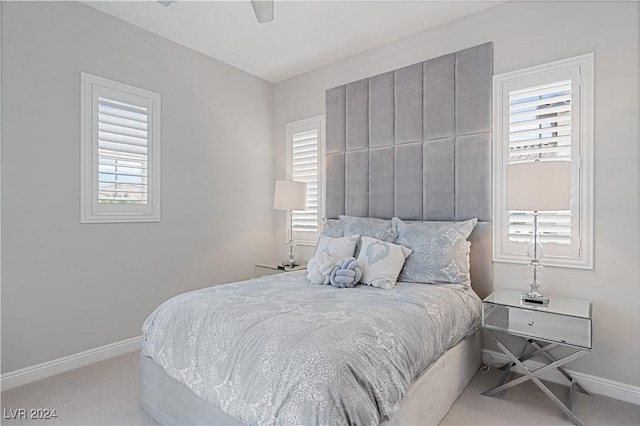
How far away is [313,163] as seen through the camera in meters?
4.07

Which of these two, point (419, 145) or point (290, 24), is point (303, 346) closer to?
point (419, 145)

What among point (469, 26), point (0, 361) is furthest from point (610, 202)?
point (0, 361)

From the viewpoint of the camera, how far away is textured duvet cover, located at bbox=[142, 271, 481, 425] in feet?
4.29

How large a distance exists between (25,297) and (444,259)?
3.03m

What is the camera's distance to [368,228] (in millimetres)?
3105

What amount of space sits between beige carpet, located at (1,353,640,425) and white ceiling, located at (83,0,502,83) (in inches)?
113

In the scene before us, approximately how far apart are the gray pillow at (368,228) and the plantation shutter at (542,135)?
94cm

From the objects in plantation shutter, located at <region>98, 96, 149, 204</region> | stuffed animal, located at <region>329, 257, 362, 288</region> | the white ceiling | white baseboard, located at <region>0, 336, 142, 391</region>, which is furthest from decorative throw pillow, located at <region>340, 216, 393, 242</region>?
white baseboard, located at <region>0, 336, 142, 391</region>

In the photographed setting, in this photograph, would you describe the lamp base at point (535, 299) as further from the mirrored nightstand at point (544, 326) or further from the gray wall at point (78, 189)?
the gray wall at point (78, 189)

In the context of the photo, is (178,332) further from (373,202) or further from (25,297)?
(373,202)

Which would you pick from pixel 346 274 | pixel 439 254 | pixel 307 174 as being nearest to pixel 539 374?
pixel 439 254

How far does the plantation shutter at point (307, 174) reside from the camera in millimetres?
4059

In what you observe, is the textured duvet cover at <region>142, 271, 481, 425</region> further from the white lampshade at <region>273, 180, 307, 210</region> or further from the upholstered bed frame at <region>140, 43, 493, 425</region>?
the white lampshade at <region>273, 180, 307, 210</region>

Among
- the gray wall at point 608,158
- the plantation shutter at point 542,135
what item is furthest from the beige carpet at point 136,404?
the plantation shutter at point 542,135
